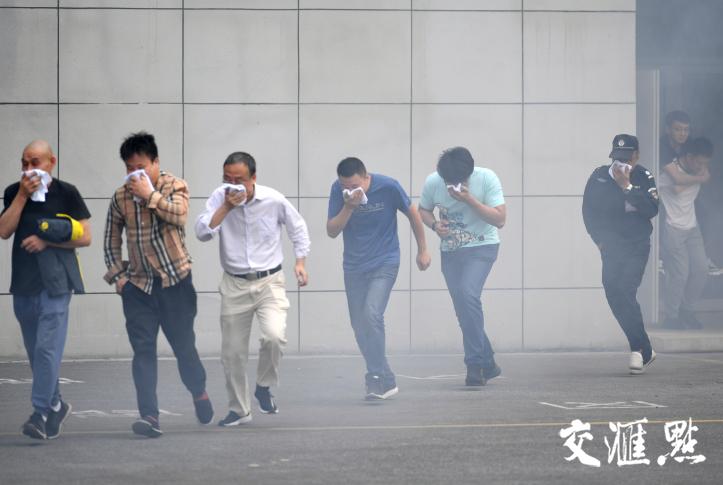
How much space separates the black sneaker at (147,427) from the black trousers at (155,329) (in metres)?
0.04

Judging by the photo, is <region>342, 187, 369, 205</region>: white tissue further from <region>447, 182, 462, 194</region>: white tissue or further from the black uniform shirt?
the black uniform shirt

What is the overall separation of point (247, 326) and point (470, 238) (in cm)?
236

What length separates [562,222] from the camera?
13.0 meters

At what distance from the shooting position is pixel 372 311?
30.6 feet

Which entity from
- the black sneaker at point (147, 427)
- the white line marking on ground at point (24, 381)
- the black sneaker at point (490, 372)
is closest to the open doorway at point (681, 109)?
the black sneaker at point (490, 372)

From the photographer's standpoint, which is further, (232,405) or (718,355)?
(718,355)

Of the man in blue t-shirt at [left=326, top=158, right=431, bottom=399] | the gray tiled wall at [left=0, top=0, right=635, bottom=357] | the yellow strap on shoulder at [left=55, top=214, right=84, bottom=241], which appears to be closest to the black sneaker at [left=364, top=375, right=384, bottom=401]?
the man in blue t-shirt at [left=326, top=158, right=431, bottom=399]

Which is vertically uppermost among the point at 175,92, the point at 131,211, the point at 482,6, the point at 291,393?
the point at 482,6

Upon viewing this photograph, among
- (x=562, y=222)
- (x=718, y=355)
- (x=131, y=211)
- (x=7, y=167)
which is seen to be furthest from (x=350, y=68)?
(x=131, y=211)

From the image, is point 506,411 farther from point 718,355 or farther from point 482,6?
point 482,6

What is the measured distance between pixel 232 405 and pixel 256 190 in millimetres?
1331

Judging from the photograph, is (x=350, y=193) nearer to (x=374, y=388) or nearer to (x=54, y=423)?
(x=374, y=388)

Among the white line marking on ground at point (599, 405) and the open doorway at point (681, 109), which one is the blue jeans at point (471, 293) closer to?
the white line marking on ground at point (599, 405)

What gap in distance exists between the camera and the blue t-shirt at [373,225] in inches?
370
